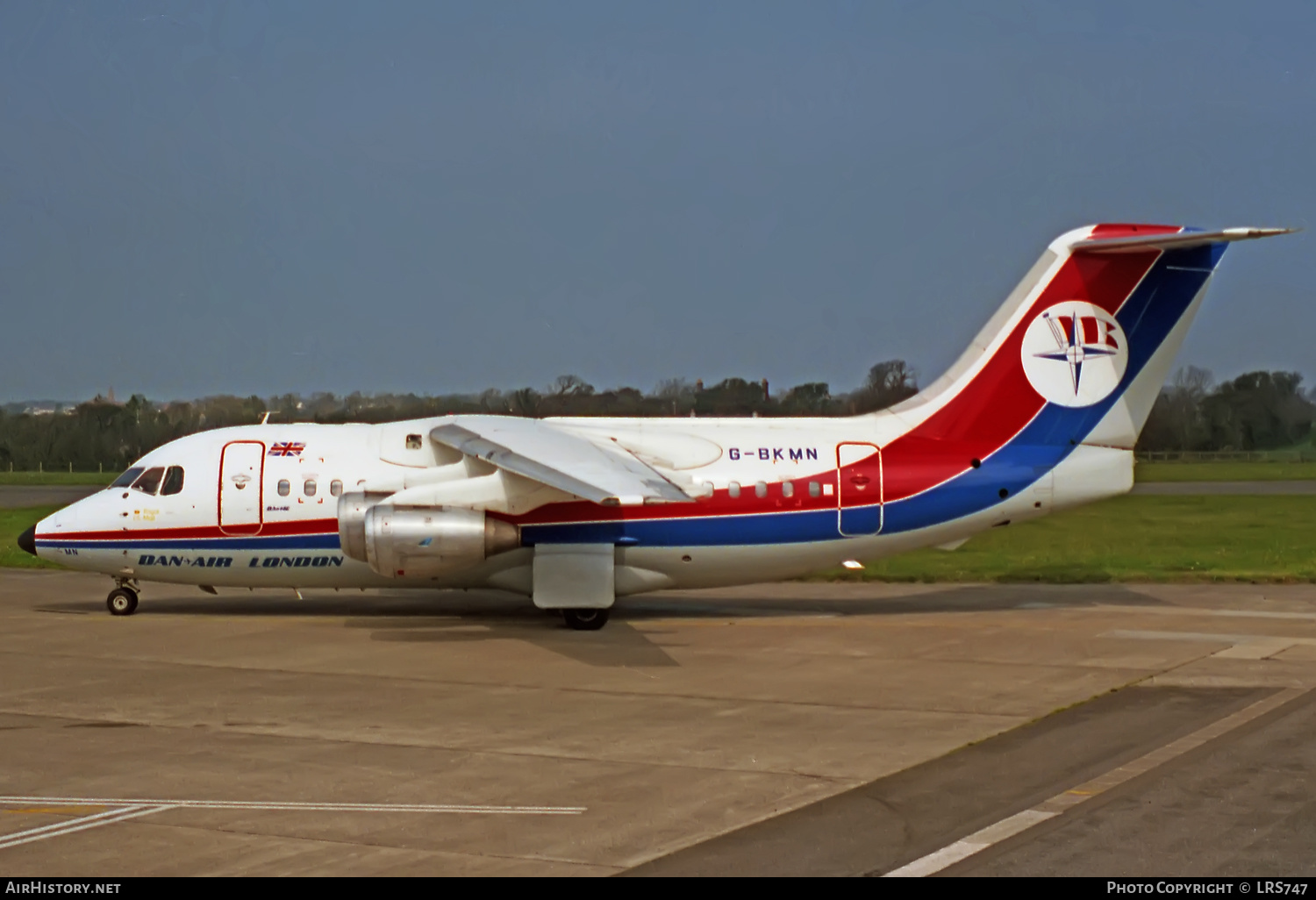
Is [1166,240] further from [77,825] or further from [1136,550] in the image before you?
[77,825]

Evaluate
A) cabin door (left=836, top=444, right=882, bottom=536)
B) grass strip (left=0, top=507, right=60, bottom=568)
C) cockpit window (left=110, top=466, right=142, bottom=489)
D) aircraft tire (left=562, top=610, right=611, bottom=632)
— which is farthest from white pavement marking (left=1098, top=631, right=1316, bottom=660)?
grass strip (left=0, top=507, right=60, bottom=568)

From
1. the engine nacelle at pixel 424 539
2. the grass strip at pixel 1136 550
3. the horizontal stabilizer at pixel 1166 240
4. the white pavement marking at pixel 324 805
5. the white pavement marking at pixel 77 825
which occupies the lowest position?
the white pavement marking at pixel 324 805

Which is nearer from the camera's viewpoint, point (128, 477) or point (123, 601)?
point (128, 477)

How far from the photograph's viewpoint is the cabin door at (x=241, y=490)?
22.0 metres

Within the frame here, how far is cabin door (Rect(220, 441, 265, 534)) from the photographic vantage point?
22000mm

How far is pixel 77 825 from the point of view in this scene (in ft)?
34.3

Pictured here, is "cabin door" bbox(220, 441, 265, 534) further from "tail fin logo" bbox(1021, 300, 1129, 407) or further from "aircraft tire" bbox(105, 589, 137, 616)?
"tail fin logo" bbox(1021, 300, 1129, 407)

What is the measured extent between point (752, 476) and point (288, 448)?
7.21 meters

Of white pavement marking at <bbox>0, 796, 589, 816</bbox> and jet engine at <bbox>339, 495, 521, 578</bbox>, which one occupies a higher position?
jet engine at <bbox>339, 495, 521, 578</bbox>

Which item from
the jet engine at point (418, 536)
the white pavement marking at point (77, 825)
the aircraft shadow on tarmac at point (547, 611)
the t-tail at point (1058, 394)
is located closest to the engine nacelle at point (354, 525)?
the jet engine at point (418, 536)

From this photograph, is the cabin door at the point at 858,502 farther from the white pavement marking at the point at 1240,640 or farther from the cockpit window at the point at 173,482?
the cockpit window at the point at 173,482

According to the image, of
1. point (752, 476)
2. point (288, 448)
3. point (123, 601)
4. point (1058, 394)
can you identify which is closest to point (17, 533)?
point (123, 601)

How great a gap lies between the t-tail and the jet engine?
612cm

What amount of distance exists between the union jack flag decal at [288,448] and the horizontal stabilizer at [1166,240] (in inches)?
483
